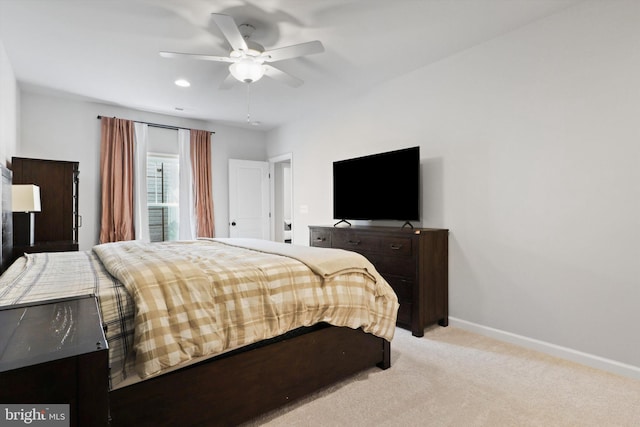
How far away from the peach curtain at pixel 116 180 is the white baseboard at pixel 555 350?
14.4 feet

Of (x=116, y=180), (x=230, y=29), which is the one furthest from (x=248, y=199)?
(x=230, y=29)

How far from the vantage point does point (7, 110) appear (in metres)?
3.18

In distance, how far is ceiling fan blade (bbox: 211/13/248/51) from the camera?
202 cm

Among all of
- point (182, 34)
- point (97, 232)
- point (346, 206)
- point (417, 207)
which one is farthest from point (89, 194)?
point (417, 207)

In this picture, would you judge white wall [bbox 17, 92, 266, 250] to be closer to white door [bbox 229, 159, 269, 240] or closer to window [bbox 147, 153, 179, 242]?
window [bbox 147, 153, 179, 242]

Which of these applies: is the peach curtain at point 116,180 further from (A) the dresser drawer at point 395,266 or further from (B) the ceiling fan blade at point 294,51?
(A) the dresser drawer at point 395,266

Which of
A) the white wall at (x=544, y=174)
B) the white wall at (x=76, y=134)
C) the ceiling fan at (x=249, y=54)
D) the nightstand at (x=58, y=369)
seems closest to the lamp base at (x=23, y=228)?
the white wall at (x=76, y=134)

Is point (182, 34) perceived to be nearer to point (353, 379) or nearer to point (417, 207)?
point (417, 207)

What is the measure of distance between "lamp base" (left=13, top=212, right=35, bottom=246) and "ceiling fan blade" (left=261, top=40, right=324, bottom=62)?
2899 mm

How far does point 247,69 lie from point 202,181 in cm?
305

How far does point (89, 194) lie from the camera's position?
4.42m

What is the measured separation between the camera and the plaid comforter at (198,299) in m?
1.33

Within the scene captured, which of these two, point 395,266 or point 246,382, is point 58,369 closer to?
point 246,382

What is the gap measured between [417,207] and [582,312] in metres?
1.50
